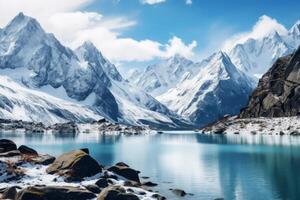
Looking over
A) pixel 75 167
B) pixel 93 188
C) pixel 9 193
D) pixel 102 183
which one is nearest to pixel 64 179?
pixel 75 167

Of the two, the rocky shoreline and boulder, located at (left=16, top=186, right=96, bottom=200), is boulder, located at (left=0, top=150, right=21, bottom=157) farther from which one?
boulder, located at (left=16, top=186, right=96, bottom=200)

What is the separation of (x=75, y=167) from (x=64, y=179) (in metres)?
3.47

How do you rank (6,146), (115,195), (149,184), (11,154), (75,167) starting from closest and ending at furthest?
(115,195)
(75,167)
(11,154)
(149,184)
(6,146)

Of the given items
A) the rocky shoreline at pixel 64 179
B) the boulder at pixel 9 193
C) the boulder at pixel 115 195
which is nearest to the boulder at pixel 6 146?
the rocky shoreline at pixel 64 179

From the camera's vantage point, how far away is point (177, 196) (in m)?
76.0

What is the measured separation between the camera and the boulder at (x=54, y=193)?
61.8 metres

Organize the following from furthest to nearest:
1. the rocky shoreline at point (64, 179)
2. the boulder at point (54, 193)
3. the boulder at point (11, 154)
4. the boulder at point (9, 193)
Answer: the boulder at point (11, 154), the rocky shoreline at point (64, 179), the boulder at point (9, 193), the boulder at point (54, 193)

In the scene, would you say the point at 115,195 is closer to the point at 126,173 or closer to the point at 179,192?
the point at 179,192

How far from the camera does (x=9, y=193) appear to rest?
62.5 meters

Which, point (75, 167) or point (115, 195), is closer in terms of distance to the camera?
point (115, 195)

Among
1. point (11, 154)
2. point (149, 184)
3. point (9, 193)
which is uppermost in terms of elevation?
point (11, 154)

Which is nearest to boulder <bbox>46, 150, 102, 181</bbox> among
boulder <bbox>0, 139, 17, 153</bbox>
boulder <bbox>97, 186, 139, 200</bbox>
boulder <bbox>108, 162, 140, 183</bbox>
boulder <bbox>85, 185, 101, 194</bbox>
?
boulder <bbox>85, 185, 101, 194</bbox>

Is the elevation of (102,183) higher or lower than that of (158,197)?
higher

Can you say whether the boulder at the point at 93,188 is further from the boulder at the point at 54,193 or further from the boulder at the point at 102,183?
the boulder at the point at 54,193
